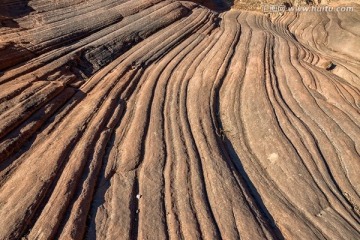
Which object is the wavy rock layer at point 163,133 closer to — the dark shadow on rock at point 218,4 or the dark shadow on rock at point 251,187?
the dark shadow on rock at point 251,187

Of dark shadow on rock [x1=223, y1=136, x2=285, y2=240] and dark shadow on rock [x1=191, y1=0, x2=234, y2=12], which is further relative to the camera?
dark shadow on rock [x1=191, y1=0, x2=234, y2=12]

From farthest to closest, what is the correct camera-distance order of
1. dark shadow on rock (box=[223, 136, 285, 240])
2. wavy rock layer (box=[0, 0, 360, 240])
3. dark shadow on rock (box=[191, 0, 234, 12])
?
dark shadow on rock (box=[191, 0, 234, 12]) < dark shadow on rock (box=[223, 136, 285, 240]) < wavy rock layer (box=[0, 0, 360, 240])

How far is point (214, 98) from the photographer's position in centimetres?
900

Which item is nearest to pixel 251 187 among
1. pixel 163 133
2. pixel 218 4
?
pixel 163 133

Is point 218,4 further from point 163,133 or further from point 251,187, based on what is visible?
point 251,187

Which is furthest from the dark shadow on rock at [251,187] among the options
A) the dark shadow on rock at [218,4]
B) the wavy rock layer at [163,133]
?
the dark shadow on rock at [218,4]

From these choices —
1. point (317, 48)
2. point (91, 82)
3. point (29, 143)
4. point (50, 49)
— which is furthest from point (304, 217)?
point (317, 48)

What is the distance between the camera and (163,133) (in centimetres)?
730

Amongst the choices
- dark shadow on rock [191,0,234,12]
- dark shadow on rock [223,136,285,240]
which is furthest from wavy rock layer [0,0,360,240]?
dark shadow on rock [191,0,234,12]

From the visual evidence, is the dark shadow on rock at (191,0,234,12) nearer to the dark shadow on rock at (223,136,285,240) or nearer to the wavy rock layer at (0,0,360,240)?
the wavy rock layer at (0,0,360,240)

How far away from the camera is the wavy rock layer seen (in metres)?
5.27

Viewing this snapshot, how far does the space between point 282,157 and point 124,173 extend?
3.68 meters

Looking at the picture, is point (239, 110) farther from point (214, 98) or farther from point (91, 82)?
point (91, 82)

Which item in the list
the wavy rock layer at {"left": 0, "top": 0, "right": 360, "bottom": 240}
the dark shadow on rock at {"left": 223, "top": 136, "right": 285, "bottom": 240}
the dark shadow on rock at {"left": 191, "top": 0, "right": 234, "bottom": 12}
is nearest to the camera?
the wavy rock layer at {"left": 0, "top": 0, "right": 360, "bottom": 240}
